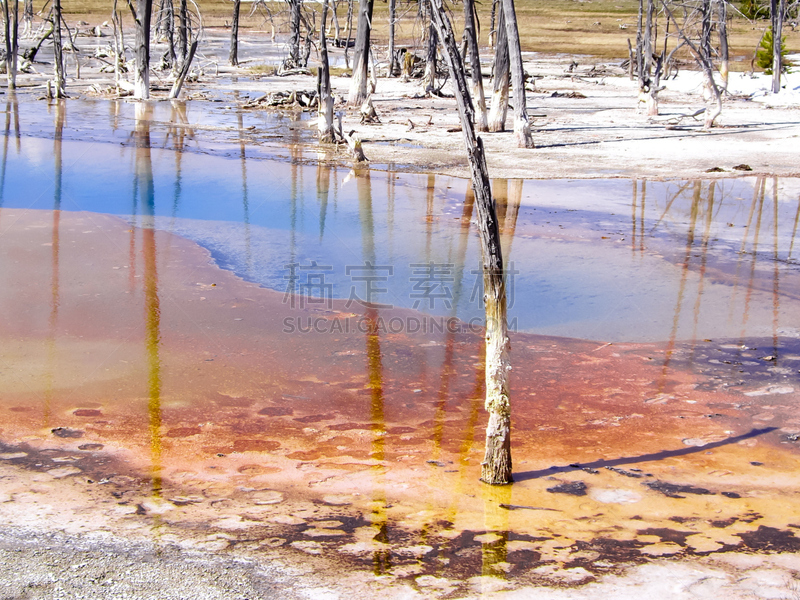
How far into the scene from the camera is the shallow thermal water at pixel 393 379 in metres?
4.08

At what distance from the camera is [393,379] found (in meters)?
6.35

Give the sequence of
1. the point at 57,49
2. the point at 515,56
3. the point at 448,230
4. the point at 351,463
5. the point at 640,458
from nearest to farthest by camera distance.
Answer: the point at 351,463 → the point at 640,458 → the point at 448,230 → the point at 515,56 → the point at 57,49

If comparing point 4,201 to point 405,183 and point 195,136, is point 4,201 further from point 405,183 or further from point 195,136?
point 195,136

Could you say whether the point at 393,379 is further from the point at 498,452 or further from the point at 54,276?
the point at 54,276

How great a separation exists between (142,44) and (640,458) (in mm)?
22290

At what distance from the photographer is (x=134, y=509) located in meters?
4.17

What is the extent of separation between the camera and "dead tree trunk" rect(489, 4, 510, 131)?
18.2 m

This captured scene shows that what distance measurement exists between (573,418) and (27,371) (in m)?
4.13

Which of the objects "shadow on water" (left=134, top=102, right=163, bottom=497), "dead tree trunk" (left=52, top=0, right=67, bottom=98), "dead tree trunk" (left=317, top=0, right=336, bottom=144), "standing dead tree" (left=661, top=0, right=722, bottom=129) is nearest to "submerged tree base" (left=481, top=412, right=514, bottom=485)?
"shadow on water" (left=134, top=102, right=163, bottom=497)

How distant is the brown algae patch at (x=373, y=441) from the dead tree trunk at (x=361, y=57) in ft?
55.4

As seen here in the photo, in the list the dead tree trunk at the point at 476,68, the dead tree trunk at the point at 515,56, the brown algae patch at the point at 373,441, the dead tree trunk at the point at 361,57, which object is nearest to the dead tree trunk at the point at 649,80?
the dead tree trunk at the point at 476,68

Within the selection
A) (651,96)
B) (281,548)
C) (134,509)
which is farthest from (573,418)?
(651,96)

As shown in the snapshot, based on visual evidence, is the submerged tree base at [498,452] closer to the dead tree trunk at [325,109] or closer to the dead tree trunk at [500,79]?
the dead tree trunk at [325,109]

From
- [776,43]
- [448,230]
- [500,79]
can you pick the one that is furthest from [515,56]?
[776,43]
